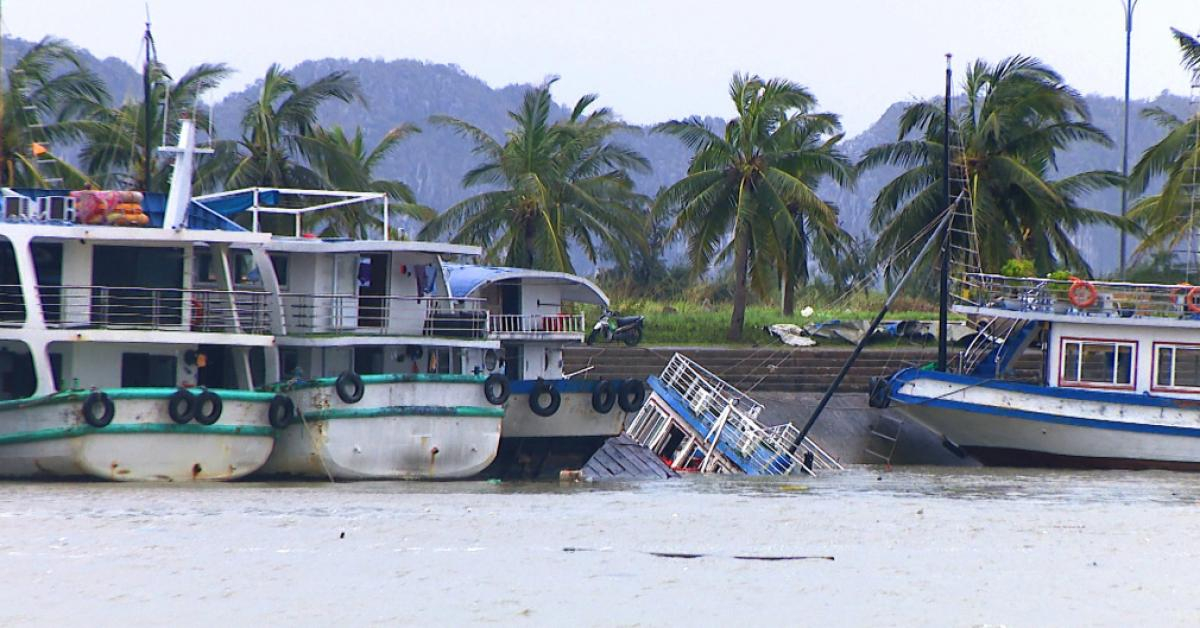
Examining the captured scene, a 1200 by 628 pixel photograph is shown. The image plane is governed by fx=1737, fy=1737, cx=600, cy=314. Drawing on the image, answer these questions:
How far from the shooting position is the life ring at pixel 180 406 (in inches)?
963

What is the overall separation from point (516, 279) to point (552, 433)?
306cm

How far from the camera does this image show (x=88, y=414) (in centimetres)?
2377

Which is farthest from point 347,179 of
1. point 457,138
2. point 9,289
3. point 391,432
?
point 457,138

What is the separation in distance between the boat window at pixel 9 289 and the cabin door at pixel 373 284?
532cm

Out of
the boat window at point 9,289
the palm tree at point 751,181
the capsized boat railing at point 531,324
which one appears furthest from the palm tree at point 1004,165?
the boat window at point 9,289

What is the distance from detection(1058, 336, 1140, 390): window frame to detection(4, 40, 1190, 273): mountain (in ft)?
385

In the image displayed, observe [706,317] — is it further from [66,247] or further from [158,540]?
[158,540]

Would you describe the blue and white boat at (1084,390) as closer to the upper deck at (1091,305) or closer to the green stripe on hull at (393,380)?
the upper deck at (1091,305)

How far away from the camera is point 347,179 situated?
39.3 metres

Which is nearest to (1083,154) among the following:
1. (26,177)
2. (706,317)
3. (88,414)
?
(706,317)

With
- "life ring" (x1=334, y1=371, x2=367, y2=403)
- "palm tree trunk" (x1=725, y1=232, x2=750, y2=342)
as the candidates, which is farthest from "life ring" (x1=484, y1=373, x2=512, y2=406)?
"palm tree trunk" (x1=725, y1=232, x2=750, y2=342)

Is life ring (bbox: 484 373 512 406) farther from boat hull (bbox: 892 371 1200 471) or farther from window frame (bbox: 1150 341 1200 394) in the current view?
window frame (bbox: 1150 341 1200 394)

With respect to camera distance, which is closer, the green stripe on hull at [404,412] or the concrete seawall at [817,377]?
the green stripe on hull at [404,412]

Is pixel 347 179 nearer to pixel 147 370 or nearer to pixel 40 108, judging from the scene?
pixel 40 108
